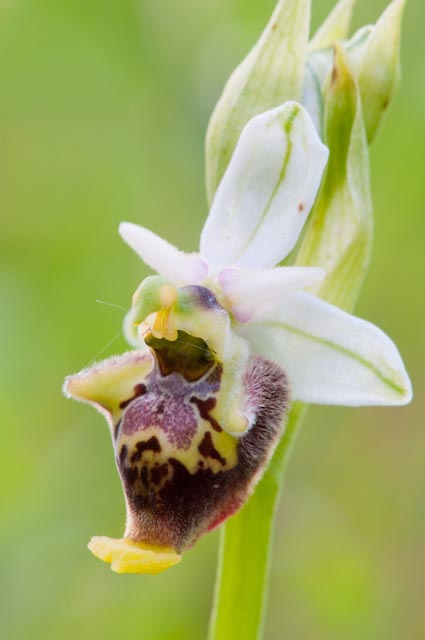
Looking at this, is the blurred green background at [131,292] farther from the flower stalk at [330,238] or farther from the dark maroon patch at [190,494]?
the dark maroon patch at [190,494]

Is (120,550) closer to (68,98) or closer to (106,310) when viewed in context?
(106,310)

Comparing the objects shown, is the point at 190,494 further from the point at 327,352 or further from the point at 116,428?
the point at 327,352

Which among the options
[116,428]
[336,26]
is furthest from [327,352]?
[336,26]

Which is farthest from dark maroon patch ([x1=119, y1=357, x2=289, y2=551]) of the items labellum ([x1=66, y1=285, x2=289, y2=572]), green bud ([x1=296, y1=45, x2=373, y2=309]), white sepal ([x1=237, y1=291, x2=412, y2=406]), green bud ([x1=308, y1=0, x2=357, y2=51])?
green bud ([x1=308, y1=0, x2=357, y2=51])

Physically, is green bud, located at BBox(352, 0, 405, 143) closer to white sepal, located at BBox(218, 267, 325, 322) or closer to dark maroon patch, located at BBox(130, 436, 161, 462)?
white sepal, located at BBox(218, 267, 325, 322)

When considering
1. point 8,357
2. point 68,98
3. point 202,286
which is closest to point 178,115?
point 68,98

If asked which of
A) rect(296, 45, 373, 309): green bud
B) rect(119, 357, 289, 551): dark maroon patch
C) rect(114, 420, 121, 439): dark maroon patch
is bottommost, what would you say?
rect(119, 357, 289, 551): dark maroon patch
